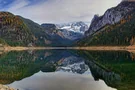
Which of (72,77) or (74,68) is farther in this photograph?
(74,68)

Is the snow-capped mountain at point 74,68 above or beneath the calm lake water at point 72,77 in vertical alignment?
beneath

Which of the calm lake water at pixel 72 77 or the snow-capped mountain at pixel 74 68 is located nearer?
the calm lake water at pixel 72 77

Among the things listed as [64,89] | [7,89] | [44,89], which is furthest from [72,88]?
[7,89]

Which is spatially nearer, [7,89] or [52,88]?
[7,89]

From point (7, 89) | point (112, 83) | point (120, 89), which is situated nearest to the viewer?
point (7, 89)

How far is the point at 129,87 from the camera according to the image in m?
49.4

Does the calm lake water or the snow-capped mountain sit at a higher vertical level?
the calm lake water

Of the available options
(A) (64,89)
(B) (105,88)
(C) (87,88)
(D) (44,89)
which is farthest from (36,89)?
(B) (105,88)

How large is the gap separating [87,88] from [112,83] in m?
7.76

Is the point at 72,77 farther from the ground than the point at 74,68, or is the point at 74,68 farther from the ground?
the point at 72,77

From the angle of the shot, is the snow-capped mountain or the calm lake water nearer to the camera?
the calm lake water

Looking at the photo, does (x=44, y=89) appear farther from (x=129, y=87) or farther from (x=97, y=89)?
(x=129, y=87)

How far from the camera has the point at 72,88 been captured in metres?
50.9

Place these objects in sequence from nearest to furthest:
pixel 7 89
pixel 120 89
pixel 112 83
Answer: pixel 7 89, pixel 120 89, pixel 112 83
